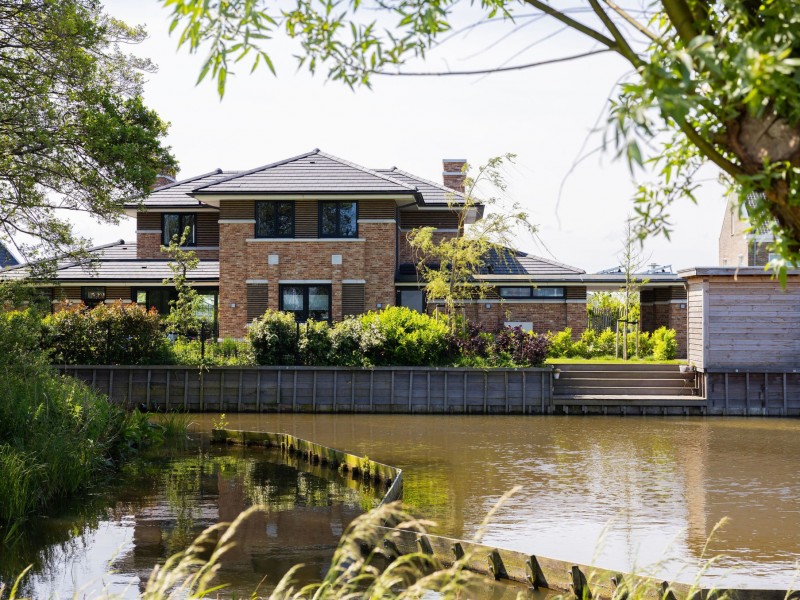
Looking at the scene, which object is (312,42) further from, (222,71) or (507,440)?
(507,440)

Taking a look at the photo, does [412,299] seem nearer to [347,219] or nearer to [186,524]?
[347,219]

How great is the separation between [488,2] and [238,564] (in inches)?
254

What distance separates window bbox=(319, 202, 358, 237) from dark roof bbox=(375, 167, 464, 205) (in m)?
3.32

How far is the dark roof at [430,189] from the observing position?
104ft

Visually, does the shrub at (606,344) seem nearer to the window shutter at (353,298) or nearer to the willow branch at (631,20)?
the window shutter at (353,298)

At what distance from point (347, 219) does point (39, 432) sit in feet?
61.1

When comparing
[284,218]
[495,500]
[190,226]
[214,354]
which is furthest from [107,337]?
[495,500]

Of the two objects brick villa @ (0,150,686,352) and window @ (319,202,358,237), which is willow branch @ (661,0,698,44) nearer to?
brick villa @ (0,150,686,352)

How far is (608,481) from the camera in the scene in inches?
547

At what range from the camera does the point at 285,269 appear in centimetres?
2984

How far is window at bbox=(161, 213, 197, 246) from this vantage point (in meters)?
33.5

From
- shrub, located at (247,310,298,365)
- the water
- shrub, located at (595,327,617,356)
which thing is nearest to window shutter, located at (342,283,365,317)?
shrub, located at (247,310,298,365)

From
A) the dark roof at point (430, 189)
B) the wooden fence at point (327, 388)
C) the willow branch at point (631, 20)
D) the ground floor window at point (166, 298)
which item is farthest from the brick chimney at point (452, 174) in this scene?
the willow branch at point (631, 20)

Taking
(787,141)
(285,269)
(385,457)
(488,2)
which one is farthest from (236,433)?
(787,141)
